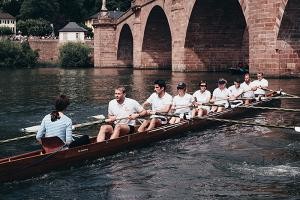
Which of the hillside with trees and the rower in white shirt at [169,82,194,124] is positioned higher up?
the hillside with trees

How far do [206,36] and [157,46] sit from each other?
696 inches

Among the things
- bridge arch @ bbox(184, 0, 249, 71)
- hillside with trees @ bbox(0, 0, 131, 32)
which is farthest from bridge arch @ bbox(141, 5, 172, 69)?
hillside with trees @ bbox(0, 0, 131, 32)

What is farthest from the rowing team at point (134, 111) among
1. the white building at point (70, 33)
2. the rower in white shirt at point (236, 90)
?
the white building at point (70, 33)

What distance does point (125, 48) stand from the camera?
264ft

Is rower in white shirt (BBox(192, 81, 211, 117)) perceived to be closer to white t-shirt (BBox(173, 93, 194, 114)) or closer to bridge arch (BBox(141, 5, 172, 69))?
white t-shirt (BBox(173, 93, 194, 114))

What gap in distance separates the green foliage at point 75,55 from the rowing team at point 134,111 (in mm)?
61204

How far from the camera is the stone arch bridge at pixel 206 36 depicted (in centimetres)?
3441

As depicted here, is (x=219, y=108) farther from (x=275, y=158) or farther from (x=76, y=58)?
(x=76, y=58)

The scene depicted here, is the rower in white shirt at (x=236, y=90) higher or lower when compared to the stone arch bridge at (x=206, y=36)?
lower

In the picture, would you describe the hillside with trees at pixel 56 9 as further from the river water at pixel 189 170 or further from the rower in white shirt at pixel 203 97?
the river water at pixel 189 170

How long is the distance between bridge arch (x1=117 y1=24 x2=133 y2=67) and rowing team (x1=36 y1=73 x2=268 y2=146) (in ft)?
196

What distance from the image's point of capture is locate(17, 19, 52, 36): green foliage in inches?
4040

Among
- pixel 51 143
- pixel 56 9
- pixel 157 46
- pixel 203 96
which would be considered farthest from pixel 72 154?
pixel 56 9

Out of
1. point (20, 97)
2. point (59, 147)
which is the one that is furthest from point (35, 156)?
point (20, 97)
